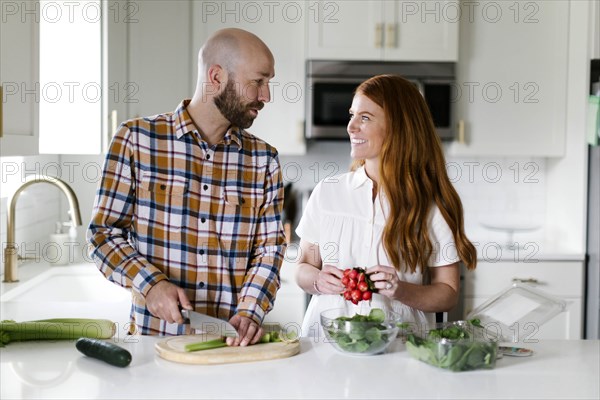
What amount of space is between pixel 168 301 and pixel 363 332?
45cm

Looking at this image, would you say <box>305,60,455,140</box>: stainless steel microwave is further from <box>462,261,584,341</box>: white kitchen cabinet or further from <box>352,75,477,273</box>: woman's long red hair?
<box>352,75,477,273</box>: woman's long red hair

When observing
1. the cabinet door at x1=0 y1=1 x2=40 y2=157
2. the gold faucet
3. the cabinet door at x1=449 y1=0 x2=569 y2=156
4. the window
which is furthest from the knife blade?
the cabinet door at x1=449 y1=0 x2=569 y2=156

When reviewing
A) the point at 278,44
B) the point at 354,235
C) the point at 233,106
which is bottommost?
the point at 354,235

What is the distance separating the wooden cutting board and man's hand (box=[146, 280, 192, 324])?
0.05 m

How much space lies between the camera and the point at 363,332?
1.76 metres

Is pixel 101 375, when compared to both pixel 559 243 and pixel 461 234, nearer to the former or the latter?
pixel 461 234

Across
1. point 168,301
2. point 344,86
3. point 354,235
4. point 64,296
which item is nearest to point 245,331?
point 168,301

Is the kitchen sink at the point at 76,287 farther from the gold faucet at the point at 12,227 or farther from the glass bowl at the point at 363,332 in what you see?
the glass bowl at the point at 363,332

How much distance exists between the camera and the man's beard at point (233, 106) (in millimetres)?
2004

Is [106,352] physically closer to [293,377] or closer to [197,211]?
[293,377]

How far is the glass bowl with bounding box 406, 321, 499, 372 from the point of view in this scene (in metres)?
1.65

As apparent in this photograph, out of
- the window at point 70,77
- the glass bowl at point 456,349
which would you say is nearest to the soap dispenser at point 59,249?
the window at point 70,77

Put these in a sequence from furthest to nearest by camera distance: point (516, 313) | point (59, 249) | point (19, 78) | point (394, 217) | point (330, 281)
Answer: point (59, 249)
point (19, 78)
point (394, 217)
point (330, 281)
point (516, 313)

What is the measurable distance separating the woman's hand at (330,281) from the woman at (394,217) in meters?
0.13
